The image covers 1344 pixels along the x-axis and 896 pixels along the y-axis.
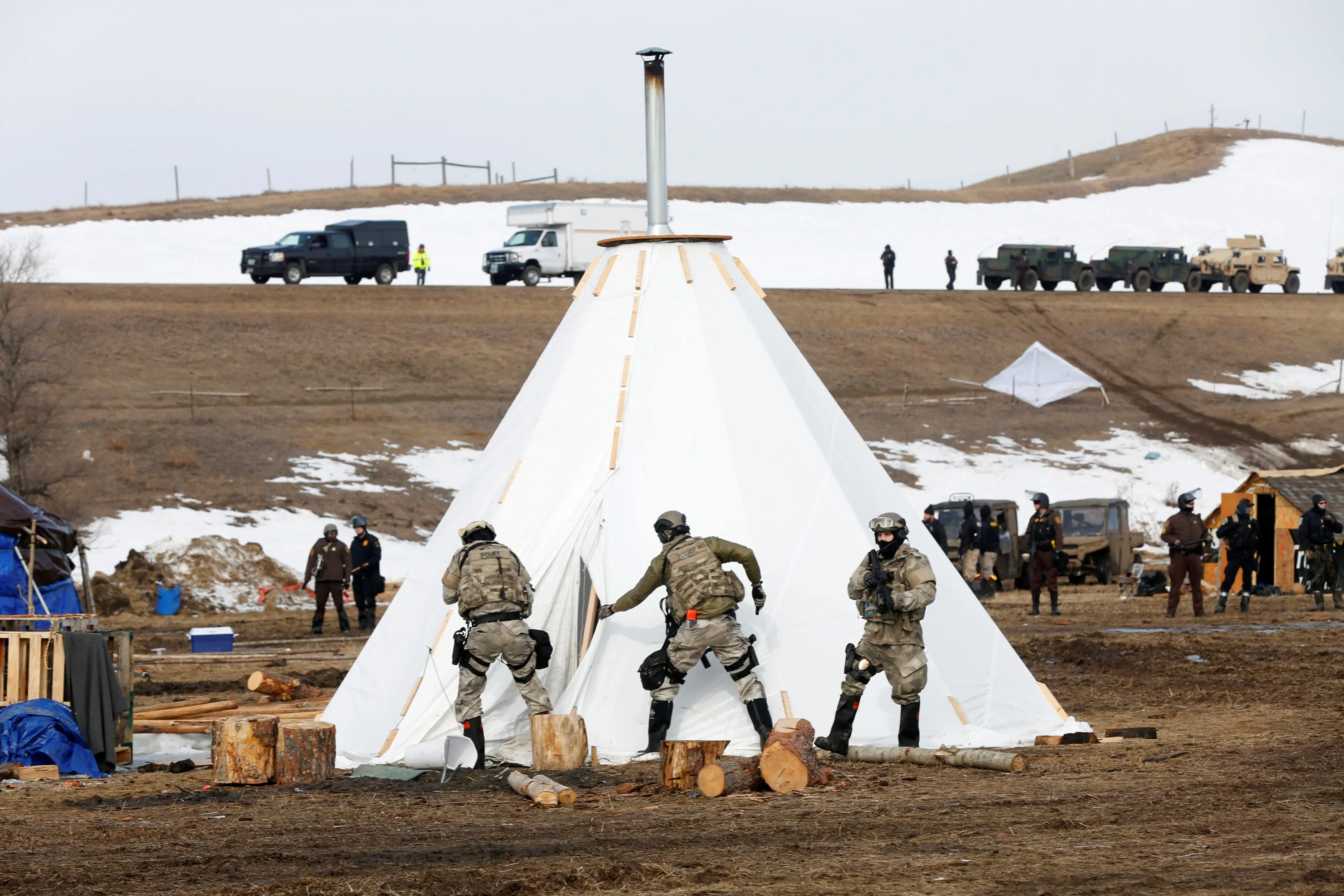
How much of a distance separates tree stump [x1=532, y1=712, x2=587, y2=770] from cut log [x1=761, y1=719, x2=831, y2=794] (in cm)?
136

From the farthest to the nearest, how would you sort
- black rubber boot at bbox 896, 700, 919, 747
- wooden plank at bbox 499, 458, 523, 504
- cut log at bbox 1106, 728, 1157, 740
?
wooden plank at bbox 499, 458, 523, 504 → cut log at bbox 1106, 728, 1157, 740 → black rubber boot at bbox 896, 700, 919, 747

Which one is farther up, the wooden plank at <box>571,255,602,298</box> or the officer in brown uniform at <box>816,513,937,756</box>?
the wooden plank at <box>571,255,602,298</box>

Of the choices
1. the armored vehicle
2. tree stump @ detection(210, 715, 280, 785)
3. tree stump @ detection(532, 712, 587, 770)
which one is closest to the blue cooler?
tree stump @ detection(210, 715, 280, 785)

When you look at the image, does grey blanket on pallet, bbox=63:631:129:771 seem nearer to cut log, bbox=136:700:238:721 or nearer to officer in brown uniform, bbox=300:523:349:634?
cut log, bbox=136:700:238:721

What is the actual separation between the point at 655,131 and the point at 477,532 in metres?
Result: 3.72

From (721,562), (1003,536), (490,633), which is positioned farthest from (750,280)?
(1003,536)

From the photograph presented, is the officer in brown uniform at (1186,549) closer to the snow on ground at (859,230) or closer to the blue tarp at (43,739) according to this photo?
the blue tarp at (43,739)

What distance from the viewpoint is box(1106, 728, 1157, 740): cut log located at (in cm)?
1036

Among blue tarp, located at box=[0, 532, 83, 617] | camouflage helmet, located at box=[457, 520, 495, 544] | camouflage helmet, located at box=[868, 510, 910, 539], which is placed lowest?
blue tarp, located at box=[0, 532, 83, 617]

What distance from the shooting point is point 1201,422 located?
39125 millimetres

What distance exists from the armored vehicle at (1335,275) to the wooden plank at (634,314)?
1974 inches

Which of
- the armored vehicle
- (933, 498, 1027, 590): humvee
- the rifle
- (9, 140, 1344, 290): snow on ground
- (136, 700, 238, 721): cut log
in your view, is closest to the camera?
the rifle

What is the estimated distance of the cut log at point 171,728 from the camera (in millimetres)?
11953

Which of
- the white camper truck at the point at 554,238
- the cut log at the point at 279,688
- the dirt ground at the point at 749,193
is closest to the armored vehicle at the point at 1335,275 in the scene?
the dirt ground at the point at 749,193
